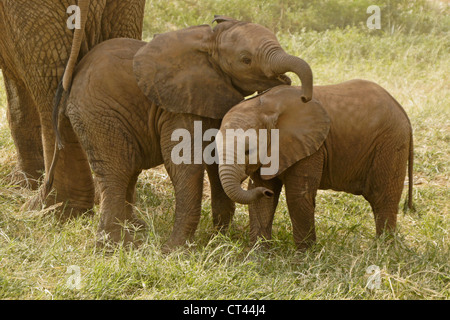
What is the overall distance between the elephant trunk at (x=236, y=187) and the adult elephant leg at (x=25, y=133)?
2157mm

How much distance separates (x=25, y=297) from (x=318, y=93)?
1.98 m

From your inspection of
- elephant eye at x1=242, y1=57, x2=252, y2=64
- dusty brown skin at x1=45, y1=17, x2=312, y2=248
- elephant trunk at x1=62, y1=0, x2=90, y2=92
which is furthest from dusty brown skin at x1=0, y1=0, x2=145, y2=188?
elephant eye at x1=242, y1=57, x2=252, y2=64

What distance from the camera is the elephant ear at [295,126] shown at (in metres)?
4.55

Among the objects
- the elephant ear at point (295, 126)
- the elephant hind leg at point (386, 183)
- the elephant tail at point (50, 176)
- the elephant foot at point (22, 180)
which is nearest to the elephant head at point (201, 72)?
the elephant ear at point (295, 126)

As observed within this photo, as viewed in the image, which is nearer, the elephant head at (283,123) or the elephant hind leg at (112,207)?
the elephant head at (283,123)

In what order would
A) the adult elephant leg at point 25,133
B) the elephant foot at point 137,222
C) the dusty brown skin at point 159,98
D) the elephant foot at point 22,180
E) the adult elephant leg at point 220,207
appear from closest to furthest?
the dusty brown skin at point 159,98
the adult elephant leg at point 220,207
the elephant foot at point 137,222
the adult elephant leg at point 25,133
the elephant foot at point 22,180

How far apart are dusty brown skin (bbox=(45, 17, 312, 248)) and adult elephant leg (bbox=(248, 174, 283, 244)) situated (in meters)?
0.31

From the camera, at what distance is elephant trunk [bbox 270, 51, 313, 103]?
432 centimetres

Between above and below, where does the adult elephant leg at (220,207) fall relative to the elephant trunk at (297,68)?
below

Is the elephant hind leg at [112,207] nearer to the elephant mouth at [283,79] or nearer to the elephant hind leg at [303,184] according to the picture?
the elephant hind leg at [303,184]

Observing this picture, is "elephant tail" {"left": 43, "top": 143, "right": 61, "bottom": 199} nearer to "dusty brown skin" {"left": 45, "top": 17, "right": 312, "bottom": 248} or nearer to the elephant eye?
"dusty brown skin" {"left": 45, "top": 17, "right": 312, "bottom": 248}

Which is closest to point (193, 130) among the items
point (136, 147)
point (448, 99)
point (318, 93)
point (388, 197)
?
point (136, 147)

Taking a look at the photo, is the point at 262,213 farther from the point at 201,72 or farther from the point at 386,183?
the point at 201,72

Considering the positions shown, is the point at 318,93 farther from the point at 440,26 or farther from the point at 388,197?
the point at 440,26
